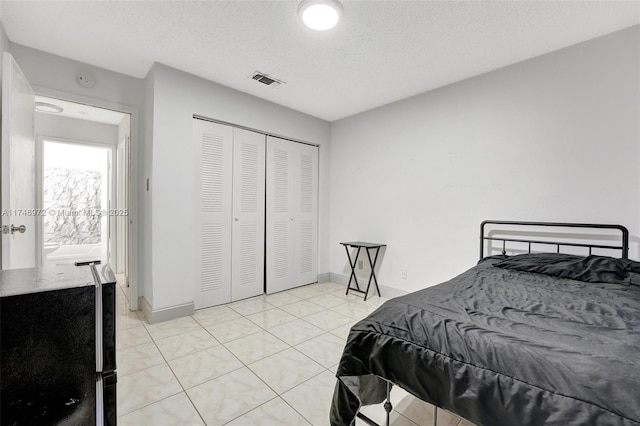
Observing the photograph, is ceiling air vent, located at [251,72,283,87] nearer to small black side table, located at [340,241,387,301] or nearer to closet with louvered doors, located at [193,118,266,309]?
closet with louvered doors, located at [193,118,266,309]

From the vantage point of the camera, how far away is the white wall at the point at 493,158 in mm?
2156

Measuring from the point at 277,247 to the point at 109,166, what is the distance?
3.37 m

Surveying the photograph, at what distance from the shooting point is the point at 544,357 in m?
0.85

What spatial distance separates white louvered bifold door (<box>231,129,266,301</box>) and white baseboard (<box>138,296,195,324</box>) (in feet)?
1.77

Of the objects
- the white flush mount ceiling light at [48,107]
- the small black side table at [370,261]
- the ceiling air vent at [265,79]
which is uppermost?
the ceiling air vent at [265,79]

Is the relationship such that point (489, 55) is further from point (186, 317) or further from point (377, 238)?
point (186, 317)

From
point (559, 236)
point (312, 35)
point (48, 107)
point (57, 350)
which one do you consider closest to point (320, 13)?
point (312, 35)

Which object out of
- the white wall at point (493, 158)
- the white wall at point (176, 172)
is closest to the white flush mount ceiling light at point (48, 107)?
the white wall at point (176, 172)

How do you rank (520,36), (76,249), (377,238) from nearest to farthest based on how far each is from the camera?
(520,36) < (377,238) < (76,249)

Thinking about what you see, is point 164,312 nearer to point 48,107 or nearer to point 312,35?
point 312,35

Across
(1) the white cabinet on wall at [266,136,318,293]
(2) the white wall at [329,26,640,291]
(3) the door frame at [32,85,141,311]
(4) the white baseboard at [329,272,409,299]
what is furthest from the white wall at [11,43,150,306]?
(2) the white wall at [329,26,640,291]

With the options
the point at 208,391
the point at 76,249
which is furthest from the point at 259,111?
the point at 76,249

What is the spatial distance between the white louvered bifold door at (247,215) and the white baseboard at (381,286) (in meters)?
1.14

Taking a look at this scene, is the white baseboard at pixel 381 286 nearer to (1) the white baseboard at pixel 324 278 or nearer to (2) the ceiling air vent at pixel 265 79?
(1) the white baseboard at pixel 324 278
